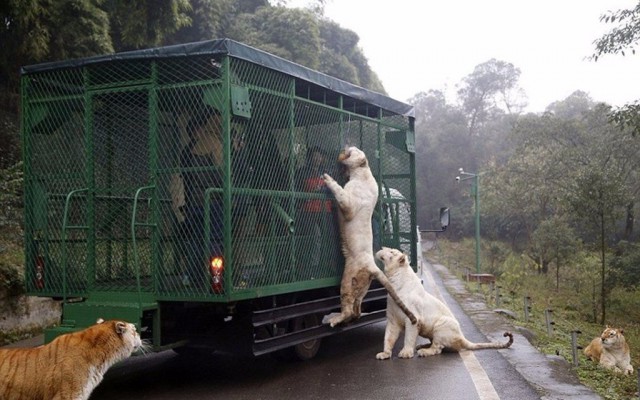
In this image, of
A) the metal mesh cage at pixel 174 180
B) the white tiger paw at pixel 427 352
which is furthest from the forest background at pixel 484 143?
the white tiger paw at pixel 427 352

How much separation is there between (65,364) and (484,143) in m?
58.2

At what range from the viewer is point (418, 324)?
845 centimetres

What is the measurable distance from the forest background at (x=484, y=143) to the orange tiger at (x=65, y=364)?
531cm

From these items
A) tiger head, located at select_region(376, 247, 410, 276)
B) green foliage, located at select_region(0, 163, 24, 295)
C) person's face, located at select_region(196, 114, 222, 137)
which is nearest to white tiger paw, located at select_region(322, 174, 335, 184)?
tiger head, located at select_region(376, 247, 410, 276)

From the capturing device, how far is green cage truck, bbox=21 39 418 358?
6.49 metres

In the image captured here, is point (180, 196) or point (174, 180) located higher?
point (174, 180)

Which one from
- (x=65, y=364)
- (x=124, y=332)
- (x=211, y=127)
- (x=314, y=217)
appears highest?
(x=211, y=127)

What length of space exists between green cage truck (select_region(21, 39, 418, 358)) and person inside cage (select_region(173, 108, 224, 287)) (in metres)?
0.01

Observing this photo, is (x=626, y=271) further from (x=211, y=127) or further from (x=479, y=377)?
(x=211, y=127)

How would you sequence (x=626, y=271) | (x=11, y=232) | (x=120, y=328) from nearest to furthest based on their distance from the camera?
(x=120, y=328)
(x=11, y=232)
(x=626, y=271)

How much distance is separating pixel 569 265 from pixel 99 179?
2277 cm

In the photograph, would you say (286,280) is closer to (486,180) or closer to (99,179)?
(99,179)

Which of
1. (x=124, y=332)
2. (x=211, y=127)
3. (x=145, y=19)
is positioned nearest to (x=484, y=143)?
(x=145, y=19)

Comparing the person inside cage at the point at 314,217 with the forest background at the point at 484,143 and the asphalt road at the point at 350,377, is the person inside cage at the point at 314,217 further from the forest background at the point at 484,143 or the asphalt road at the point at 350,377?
the forest background at the point at 484,143
